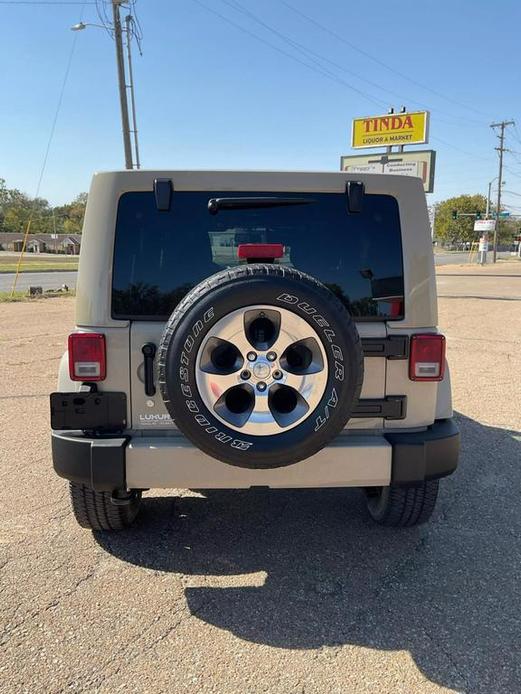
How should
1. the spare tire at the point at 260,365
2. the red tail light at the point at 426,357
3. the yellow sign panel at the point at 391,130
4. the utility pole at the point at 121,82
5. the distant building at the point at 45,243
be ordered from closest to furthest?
the spare tire at the point at 260,365, the red tail light at the point at 426,357, the utility pole at the point at 121,82, the yellow sign panel at the point at 391,130, the distant building at the point at 45,243

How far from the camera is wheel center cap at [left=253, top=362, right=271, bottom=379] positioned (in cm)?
239

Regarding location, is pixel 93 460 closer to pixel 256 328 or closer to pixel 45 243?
pixel 256 328

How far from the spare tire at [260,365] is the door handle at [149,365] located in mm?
239

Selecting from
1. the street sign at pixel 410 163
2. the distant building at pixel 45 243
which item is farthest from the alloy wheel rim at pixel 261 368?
the distant building at pixel 45 243

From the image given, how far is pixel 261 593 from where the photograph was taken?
2.73 metres

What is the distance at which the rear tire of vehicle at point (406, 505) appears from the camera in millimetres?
3137

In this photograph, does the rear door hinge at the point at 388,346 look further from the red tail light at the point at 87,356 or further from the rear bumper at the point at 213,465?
the red tail light at the point at 87,356

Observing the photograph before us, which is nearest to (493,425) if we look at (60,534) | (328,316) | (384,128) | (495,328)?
(328,316)

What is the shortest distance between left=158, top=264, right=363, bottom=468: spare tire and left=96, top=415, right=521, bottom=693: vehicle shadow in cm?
75

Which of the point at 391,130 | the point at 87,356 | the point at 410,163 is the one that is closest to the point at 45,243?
the point at 391,130

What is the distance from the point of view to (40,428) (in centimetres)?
512

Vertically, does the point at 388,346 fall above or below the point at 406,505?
above

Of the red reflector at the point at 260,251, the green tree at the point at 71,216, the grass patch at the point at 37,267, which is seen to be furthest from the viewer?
the green tree at the point at 71,216

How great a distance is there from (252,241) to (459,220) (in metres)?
108
